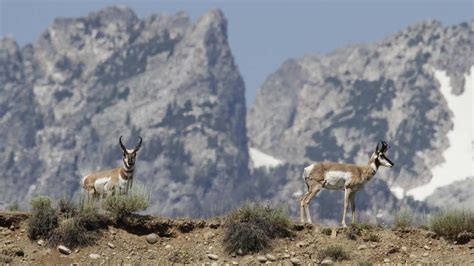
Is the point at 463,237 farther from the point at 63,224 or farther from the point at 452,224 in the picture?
the point at 63,224

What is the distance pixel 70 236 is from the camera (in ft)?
91.1

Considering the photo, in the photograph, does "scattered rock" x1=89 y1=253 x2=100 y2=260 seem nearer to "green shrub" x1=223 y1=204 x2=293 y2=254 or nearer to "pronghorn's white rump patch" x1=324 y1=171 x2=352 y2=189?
"green shrub" x1=223 y1=204 x2=293 y2=254

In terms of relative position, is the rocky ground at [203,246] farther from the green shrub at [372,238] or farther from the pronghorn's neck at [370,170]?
the pronghorn's neck at [370,170]

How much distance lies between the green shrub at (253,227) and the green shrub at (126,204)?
2512 mm

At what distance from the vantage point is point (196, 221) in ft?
95.7

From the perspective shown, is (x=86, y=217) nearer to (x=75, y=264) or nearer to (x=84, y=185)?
(x=75, y=264)

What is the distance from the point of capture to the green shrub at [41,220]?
27.8 m

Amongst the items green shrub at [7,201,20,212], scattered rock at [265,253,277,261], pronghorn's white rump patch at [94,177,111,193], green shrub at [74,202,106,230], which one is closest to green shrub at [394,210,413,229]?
scattered rock at [265,253,277,261]

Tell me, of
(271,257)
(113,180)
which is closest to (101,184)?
(113,180)

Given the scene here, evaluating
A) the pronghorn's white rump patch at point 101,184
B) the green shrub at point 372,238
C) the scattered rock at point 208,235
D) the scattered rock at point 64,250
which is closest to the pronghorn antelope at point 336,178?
the green shrub at point 372,238

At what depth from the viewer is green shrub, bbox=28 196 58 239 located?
27.8 meters

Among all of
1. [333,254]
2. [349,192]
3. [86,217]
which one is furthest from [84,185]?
[333,254]

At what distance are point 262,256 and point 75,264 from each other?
5032 millimetres

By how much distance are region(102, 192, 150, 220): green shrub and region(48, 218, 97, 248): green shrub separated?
1.40 meters
